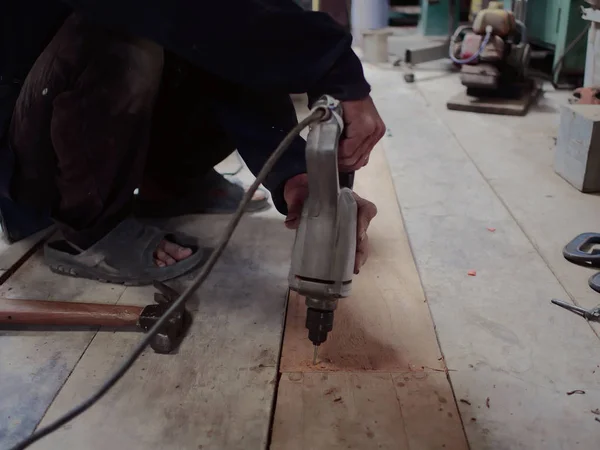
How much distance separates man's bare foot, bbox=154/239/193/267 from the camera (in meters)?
1.18

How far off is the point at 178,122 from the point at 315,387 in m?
0.72

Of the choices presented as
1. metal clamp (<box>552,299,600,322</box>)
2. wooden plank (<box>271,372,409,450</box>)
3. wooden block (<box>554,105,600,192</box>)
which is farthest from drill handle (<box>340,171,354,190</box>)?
wooden block (<box>554,105,600,192</box>)

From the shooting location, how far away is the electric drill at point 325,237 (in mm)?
738

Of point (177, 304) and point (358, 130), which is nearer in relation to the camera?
point (177, 304)

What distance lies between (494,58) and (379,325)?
172 centimetres

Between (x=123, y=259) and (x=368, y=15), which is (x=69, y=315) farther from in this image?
(x=368, y=15)

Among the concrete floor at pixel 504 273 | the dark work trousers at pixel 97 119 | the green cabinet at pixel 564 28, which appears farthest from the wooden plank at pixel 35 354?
the green cabinet at pixel 564 28

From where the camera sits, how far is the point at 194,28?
0.78 meters

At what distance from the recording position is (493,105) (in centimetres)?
238

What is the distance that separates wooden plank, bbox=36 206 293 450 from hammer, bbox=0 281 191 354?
29mm

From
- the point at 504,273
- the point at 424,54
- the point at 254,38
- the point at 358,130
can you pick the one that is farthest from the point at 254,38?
the point at 424,54

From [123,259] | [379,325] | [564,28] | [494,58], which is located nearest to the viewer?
[379,325]

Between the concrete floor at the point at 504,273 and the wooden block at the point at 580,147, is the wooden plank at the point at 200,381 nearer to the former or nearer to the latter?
the concrete floor at the point at 504,273

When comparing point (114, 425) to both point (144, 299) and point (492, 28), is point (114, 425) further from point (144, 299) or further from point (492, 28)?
point (492, 28)
